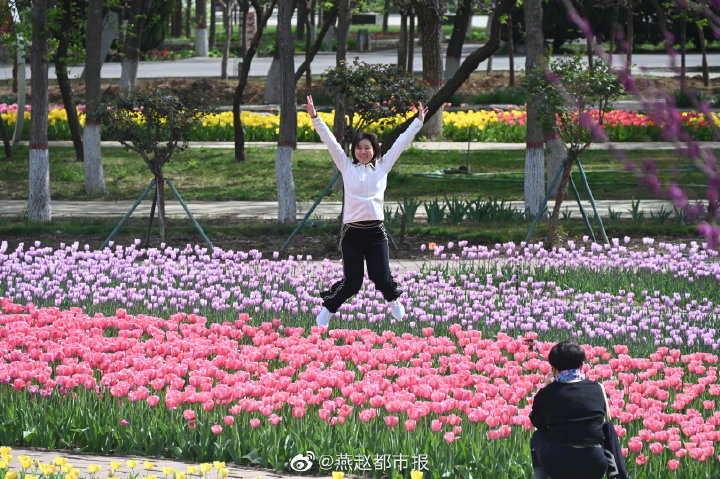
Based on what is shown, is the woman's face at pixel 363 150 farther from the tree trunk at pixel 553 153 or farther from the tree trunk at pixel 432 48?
the tree trunk at pixel 432 48

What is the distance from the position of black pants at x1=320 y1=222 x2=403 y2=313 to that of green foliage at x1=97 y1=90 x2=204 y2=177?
516 cm

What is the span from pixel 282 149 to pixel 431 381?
27.6 feet

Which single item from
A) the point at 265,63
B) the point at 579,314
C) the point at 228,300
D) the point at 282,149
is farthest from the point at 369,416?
the point at 265,63

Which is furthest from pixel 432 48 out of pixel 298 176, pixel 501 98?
pixel 501 98

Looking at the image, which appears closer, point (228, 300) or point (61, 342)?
point (61, 342)

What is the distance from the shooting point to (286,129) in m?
15.6

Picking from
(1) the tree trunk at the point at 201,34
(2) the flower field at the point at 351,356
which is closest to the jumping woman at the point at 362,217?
(2) the flower field at the point at 351,356

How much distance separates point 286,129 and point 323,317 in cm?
660

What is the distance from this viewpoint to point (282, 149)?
15492mm

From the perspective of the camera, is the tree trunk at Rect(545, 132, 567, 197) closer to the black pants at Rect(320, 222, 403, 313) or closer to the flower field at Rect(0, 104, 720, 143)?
the flower field at Rect(0, 104, 720, 143)

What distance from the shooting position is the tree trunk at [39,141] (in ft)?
51.9

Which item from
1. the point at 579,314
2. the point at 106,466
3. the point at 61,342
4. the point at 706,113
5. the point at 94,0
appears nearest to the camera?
the point at 706,113

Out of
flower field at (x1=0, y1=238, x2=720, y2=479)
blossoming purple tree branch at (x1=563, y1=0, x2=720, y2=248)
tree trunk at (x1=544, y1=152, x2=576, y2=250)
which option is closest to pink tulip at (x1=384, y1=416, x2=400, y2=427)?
flower field at (x1=0, y1=238, x2=720, y2=479)

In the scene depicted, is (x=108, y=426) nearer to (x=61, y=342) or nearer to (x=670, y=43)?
(x=61, y=342)
